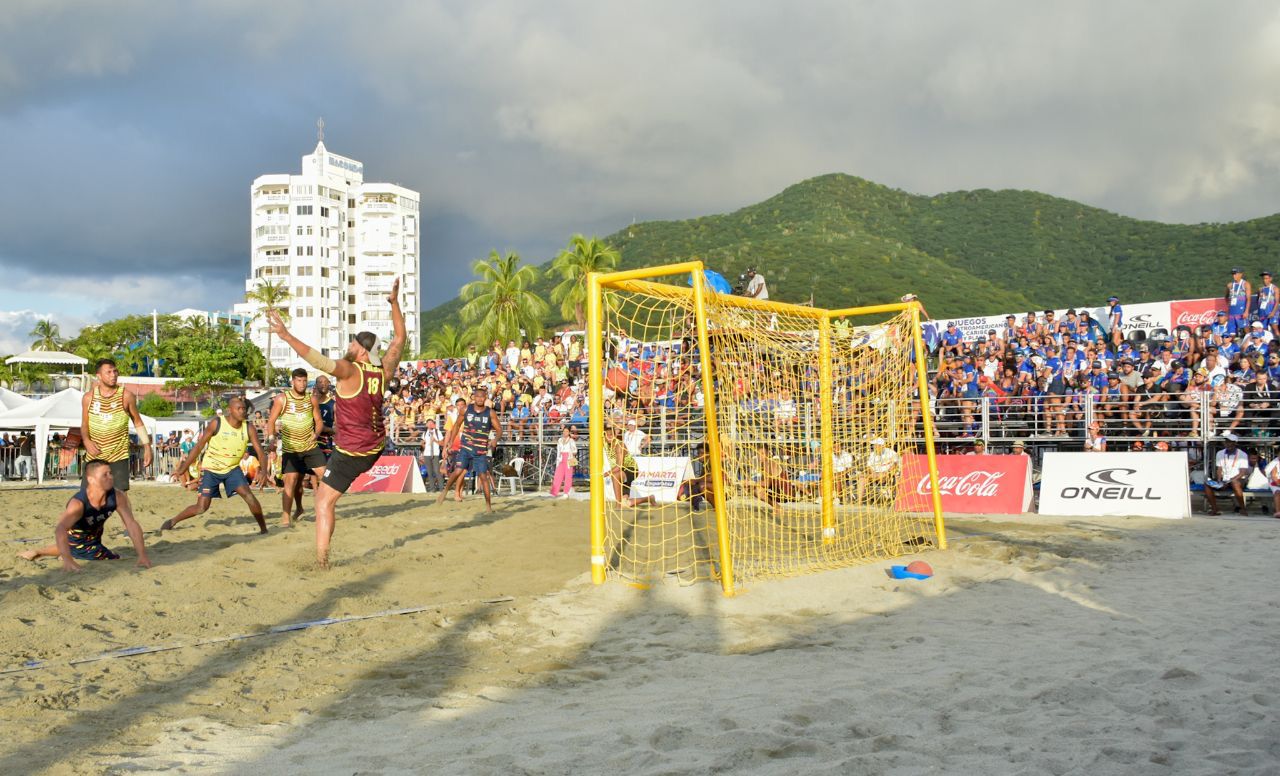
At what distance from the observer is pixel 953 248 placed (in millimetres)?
82938

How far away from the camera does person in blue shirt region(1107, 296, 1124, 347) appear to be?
17.4 meters

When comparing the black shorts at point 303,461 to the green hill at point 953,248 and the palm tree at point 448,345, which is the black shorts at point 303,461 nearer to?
the green hill at point 953,248

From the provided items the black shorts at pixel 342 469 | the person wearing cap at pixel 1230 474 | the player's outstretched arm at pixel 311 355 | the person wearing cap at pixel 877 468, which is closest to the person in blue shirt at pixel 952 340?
the person wearing cap at pixel 1230 474

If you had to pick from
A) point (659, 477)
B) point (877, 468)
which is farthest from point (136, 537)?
point (659, 477)

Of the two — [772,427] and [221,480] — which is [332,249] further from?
[772,427]

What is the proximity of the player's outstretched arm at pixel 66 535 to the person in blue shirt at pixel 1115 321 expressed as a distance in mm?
17046

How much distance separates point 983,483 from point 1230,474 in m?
3.38

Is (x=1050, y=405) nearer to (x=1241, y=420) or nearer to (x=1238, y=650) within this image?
(x=1241, y=420)

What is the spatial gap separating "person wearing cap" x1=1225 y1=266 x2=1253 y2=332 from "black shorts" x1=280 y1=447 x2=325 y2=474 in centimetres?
1580

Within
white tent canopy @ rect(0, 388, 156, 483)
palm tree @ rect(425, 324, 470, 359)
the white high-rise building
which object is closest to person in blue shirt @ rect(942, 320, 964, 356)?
white tent canopy @ rect(0, 388, 156, 483)

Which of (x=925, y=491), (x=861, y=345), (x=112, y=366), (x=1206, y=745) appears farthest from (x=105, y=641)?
(x=925, y=491)

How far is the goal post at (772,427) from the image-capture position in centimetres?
790

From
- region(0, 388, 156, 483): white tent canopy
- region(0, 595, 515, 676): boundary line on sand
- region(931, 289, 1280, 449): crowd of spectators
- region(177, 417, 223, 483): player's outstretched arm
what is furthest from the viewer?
region(0, 388, 156, 483): white tent canopy

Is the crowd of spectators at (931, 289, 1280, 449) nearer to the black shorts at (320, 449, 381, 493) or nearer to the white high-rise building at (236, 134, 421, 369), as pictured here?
the black shorts at (320, 449, 381, 493)
